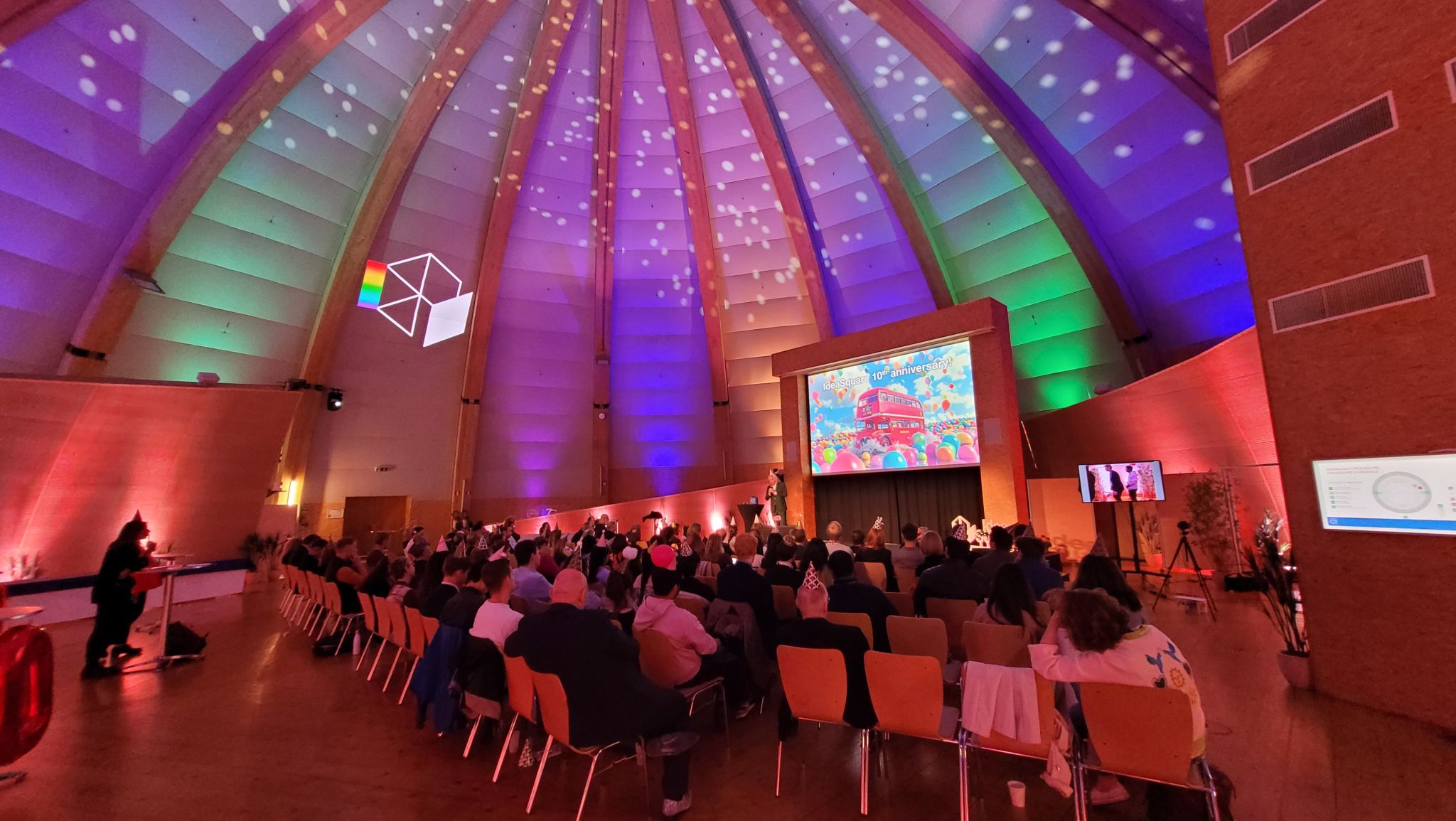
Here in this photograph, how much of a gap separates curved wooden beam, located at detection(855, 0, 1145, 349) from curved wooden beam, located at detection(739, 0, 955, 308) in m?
1.39

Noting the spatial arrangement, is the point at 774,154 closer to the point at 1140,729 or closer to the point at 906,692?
the point at 906,692

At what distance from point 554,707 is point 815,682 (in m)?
1.27


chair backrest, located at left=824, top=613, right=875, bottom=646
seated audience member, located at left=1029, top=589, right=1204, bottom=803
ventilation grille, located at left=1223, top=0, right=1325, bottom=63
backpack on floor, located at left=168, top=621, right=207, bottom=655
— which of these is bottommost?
backpack on floor, located at left=168, top=621, right=207, bottom=655

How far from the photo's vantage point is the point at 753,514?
48.9 feet

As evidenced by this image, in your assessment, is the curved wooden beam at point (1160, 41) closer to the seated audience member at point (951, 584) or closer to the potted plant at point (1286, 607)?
the potted plant at point (1286, 607)

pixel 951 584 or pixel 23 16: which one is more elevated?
pixel 23 16

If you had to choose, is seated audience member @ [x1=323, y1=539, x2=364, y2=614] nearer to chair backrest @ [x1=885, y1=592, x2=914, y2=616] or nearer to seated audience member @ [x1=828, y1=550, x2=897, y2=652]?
seated audience member @ [x1=828, y1=550, x2=897, y2=652]

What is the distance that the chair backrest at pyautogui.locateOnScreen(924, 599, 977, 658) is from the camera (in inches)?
167

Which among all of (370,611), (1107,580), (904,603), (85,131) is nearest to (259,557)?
(85,131)

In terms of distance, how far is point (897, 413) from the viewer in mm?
12531

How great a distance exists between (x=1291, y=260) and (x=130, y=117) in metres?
15.4

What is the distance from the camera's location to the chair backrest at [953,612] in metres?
4.24

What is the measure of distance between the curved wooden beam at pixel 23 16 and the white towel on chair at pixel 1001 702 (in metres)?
13.1

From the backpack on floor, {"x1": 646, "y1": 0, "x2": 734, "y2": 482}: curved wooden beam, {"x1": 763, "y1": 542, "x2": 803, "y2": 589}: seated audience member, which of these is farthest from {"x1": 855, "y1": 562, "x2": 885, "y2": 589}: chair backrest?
{"x1": 646, "y1": 0, "x2": 734, "y2": 482}: curved wooden beam
